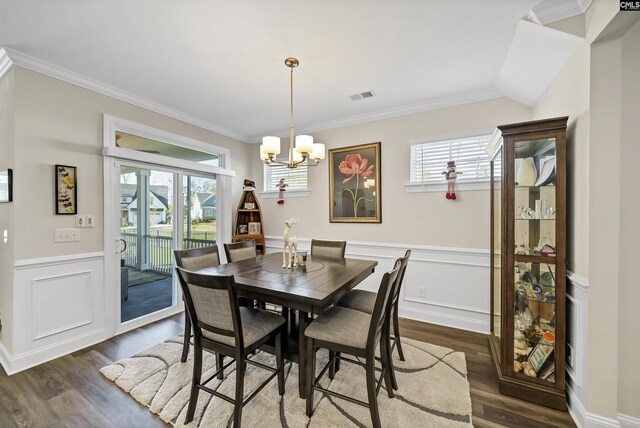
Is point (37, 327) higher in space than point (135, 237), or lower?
lower

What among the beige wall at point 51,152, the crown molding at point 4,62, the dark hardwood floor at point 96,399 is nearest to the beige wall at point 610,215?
the dark hardwood floor at point 96,399

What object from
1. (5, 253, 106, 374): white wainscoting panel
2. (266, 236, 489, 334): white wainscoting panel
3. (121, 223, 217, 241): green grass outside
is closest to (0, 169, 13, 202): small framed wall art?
(5, 253, 106, 374): white wainscoting panel

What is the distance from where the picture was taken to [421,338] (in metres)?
2.78

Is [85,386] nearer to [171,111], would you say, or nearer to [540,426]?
[171,111]

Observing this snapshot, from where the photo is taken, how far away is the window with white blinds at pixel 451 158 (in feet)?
9.66

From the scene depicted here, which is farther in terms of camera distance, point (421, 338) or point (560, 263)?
point (421, 338)

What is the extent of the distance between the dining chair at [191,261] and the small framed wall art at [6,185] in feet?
4.81

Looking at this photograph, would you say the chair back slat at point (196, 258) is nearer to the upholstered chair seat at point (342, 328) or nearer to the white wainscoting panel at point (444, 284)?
the upholstered chair seat at point (342, 328)

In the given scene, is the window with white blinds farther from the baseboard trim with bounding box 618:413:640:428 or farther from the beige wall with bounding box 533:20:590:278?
the baseboard trim with bounding box 618:413:640:428

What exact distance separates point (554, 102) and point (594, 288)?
1.50 metres

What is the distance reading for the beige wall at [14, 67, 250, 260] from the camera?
7.41ft

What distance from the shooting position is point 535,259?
188 cm

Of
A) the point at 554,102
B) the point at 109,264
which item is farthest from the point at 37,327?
the point at 554,102

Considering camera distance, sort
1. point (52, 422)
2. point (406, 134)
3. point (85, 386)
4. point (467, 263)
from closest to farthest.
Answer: point (52, 422), point (85, 386), point (467, 263), point (406, 134)
